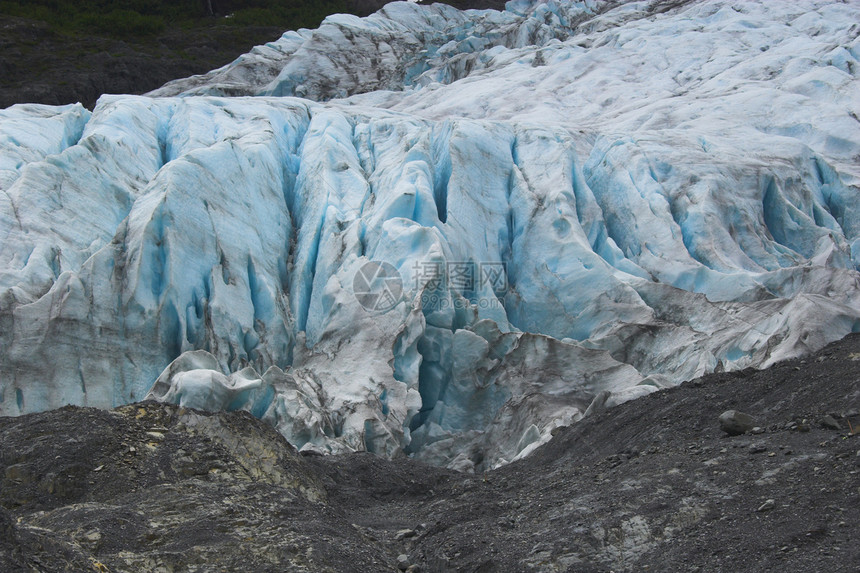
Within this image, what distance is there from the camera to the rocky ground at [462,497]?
17.3 ft

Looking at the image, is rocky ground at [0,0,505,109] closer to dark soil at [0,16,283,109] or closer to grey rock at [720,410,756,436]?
dark soil at [0,16,283,109]

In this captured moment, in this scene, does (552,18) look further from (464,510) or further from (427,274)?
(464,510)

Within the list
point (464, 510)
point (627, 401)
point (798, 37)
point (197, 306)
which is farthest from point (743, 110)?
point (464, 510)

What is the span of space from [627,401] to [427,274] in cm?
428

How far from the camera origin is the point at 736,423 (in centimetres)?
718

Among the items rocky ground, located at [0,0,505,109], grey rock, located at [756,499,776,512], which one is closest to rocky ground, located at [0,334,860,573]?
grey rock, located at [756,499,776,512]

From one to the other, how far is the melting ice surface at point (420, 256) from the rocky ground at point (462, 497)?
1.91m

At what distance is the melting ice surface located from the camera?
10.7m

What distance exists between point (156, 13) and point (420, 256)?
3286 centimetres

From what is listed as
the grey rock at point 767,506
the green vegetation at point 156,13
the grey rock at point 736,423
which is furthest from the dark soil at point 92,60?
the grey rock at point 767,506

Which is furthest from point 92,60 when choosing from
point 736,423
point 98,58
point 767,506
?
point 767,506

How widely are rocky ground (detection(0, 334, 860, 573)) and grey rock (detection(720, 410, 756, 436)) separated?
0.09 meters

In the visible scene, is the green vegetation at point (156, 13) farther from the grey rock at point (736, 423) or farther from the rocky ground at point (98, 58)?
the grey rock at point (736, 423)

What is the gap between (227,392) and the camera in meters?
9.38
